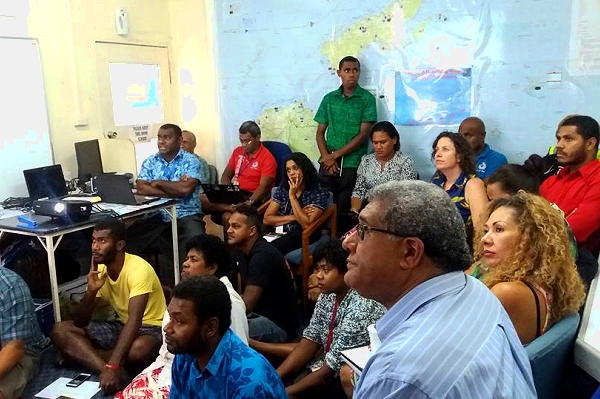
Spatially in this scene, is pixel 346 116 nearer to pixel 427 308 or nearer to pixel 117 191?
pixel 117 191

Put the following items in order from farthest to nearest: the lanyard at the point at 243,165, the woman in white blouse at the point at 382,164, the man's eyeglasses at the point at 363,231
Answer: the lanyard at the point at 243,165 < the woman in white blouse at the point at 382,164 < the man's eyeglasses at the point at 363,231

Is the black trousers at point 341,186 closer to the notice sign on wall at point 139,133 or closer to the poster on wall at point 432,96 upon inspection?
the poster on wall at point 432,96

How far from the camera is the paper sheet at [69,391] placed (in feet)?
8.74

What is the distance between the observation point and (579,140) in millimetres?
2891

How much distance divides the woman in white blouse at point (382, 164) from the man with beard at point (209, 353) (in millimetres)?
2373

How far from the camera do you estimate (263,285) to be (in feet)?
8.95

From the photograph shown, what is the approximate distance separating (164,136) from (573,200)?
3035mm

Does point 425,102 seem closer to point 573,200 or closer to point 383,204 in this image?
point 573,200

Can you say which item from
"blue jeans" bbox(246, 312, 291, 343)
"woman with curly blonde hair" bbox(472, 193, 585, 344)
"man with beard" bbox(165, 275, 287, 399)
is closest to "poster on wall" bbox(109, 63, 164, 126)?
"blue jeans" bbox(246, 312, 291, 343)

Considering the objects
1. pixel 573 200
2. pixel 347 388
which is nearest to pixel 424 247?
pixel 347 388

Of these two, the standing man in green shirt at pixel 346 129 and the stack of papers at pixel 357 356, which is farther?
the standing man in green shirt at pixel 346 129

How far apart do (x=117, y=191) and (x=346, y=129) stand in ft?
6.24

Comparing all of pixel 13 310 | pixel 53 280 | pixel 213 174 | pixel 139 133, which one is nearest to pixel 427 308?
pixel 13 310

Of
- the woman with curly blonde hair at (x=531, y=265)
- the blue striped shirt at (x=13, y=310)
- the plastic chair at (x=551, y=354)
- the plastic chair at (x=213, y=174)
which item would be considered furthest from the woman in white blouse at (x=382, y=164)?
the plastic chair at (x=551, y=354)
